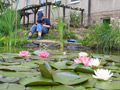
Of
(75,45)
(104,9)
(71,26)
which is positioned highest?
(104,9)

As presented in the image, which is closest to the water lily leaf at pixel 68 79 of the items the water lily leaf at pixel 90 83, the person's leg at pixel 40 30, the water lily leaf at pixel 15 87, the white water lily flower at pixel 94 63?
the water lily leaf at pixel 90 83

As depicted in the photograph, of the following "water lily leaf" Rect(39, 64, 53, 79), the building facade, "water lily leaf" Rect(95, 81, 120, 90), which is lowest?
"water lily leaf" Rect(95, 81, 120, 90)

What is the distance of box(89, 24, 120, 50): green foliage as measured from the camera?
17.8 ft

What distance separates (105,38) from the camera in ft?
18.1

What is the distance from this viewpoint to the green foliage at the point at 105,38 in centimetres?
541

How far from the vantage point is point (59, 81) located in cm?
97

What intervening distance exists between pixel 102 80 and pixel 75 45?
4.69 meters

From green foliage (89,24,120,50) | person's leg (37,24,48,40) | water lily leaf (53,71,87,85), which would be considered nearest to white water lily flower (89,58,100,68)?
water lily leaf (53,71,87,85)

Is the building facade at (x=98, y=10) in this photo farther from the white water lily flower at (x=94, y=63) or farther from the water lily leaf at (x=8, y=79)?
the water lily leaf at (x=8, y=79)

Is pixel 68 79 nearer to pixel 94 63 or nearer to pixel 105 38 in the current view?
pixel 94 63

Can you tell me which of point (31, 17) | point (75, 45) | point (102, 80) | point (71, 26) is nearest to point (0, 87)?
point (102, 80)

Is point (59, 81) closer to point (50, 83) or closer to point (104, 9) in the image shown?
point (50, 83)

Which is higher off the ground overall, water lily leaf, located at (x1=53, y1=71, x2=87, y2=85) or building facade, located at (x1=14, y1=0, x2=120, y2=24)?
building facade, located at (x1=14, y1=0, x2=120, y2=24)

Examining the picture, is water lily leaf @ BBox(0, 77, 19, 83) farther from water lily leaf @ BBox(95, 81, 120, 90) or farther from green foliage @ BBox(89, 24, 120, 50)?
green foliage @ BBox(89, 24, 120, 50)
